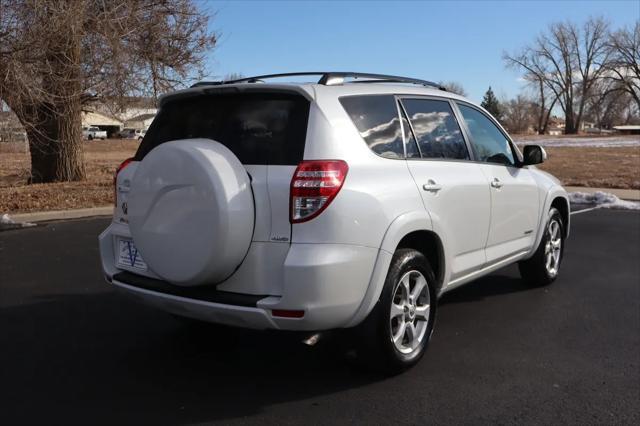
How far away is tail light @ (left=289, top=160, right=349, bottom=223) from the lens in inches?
131

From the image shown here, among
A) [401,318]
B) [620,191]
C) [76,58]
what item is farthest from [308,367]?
[620,191]

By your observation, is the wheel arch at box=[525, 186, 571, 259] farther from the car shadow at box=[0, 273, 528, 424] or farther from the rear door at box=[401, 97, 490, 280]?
the car shadow at box=[0, 273, 528, 424]

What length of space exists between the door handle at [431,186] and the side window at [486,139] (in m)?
0.91

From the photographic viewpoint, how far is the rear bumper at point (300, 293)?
327cm

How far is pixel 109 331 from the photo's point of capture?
4730mm

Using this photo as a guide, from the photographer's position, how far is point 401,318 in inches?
153

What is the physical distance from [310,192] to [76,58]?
11.0 meters

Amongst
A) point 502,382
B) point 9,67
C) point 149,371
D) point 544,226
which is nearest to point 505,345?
point 502,382

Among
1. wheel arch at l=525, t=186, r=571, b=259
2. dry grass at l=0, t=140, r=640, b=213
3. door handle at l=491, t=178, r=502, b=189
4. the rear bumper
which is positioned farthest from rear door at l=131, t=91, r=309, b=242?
dry grass at l=0, t=140, r=640, b=213

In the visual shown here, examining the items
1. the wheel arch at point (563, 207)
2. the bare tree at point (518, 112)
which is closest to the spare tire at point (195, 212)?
the wheel arch at point (563, 207)

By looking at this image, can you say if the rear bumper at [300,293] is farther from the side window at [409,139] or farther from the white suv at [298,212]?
the side window at [409,139]

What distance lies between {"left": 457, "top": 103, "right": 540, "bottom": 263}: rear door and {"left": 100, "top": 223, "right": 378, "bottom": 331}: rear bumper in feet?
5.90

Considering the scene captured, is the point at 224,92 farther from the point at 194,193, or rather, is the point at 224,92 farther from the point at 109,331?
the point at 109,331

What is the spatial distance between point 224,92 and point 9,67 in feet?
29.4
